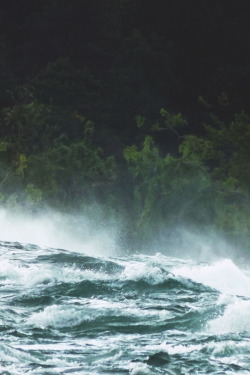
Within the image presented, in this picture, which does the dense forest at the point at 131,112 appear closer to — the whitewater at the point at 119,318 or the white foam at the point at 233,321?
the whitewater at the point at 119,318

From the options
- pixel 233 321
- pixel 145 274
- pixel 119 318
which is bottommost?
pixel 119 318

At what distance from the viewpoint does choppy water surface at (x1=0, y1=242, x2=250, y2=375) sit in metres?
14.6

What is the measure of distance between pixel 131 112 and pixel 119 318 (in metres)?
28.9

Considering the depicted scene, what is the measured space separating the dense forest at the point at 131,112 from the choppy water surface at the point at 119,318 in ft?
50.5

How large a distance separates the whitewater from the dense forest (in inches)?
609

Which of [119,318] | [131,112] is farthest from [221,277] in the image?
[131,112]

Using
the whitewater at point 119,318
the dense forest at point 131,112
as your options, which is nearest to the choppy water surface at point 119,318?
the whitewater at point 119,318

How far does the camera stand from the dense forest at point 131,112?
128 feet

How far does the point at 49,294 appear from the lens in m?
19.1

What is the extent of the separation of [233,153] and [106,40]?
1155 centimetres

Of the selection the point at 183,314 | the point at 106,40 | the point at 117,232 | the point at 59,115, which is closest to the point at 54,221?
the point at 117,232

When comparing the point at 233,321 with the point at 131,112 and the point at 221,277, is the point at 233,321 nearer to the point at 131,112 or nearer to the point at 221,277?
the point at 221,277

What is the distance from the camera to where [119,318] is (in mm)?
17406

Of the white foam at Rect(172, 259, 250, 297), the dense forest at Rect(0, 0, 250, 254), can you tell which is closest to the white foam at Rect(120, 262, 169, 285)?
the white foam at Rect(172, 259, 250, 297)
